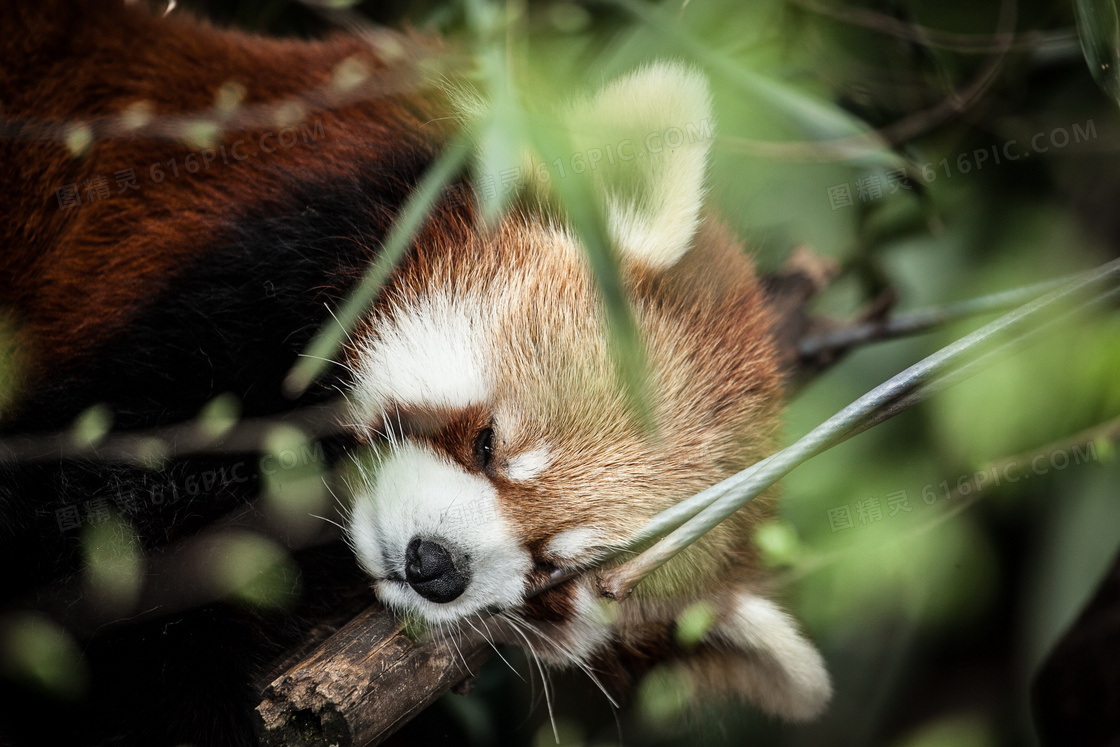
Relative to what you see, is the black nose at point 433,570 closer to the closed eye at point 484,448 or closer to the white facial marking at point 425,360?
the closed eye at point 484,448

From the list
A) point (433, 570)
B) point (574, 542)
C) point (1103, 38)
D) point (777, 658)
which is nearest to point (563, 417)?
point (574, 542)

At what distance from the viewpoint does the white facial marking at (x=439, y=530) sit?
1.39m

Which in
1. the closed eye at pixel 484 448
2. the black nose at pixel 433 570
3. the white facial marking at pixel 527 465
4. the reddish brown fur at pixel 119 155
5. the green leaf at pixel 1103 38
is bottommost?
the black nose at pixel 433 570

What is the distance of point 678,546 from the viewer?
111 cm

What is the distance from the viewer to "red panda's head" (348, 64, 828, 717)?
1412 mm

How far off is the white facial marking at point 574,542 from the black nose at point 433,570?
0.17 m

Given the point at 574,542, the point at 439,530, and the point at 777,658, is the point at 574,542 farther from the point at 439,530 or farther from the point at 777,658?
the point at 777,658

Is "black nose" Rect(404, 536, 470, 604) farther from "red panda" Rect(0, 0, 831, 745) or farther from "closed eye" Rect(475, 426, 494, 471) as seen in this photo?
"closed eye" Rect(475, 426, 494, 471)

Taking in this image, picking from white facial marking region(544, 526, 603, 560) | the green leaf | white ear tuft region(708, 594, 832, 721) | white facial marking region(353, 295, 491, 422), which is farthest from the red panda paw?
the green leaf

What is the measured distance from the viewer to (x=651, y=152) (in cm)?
145

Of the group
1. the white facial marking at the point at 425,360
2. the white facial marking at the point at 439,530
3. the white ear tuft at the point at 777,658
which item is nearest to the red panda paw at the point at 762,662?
the white ear tuft at the point at 777,658

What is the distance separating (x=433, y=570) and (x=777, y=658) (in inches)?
28.5

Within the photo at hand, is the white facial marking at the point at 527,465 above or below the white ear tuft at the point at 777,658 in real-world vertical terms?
above

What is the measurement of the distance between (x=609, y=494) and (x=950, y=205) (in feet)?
5.04
